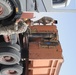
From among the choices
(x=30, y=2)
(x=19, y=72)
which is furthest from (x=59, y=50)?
(x=30, y=2)

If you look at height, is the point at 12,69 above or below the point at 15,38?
below

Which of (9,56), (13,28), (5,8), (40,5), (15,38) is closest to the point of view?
(5,8)

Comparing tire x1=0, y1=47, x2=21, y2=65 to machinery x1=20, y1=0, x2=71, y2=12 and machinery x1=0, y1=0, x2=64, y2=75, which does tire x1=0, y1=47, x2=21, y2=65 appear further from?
machinery x1=20, y1=0, x2=71, y2=12

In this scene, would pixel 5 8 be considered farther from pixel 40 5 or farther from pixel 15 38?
pixel 15 38

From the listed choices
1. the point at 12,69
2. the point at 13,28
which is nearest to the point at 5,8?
the point at 13,28

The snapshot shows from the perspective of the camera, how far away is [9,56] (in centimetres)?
402

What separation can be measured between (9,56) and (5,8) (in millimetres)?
1372

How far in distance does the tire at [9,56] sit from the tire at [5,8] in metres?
0.97

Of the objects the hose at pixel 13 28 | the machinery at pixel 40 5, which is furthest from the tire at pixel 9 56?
the machinery at pixel 40 5

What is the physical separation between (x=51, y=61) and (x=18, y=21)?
A: 4.56 ft

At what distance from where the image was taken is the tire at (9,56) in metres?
3.88

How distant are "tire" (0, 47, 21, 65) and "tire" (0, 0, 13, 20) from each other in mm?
973

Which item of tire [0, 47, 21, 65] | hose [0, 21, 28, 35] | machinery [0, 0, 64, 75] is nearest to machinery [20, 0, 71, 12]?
→ machinery [0, 0, 64, 75]

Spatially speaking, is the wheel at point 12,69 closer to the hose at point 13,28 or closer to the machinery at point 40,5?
the hose at point 13,28
